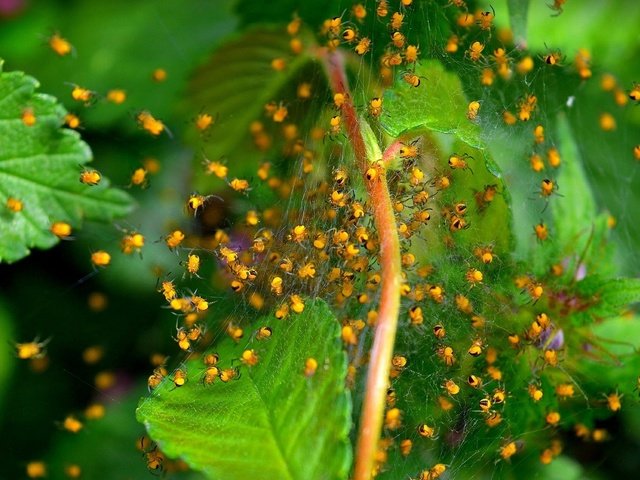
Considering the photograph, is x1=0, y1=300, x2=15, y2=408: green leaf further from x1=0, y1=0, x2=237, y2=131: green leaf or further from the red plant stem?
the red plant stem

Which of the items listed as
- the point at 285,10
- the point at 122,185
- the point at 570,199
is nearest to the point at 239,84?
the point at 285,10

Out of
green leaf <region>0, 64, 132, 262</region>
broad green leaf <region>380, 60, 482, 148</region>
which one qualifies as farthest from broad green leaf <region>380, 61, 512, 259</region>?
green leaf <region>0, 64, 132, 262</region>

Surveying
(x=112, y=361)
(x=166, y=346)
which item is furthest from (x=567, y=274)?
(x=112, y=361)

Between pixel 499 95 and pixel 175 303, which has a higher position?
pixel 499 95

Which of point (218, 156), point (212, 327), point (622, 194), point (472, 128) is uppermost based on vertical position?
point (472, 128)

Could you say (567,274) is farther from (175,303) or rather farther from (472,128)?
(175,303)

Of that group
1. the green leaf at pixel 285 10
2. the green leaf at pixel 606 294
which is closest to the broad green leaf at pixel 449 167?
the green leaf at pixel 606 294

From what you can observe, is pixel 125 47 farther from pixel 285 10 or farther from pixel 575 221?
pixel 575 221
